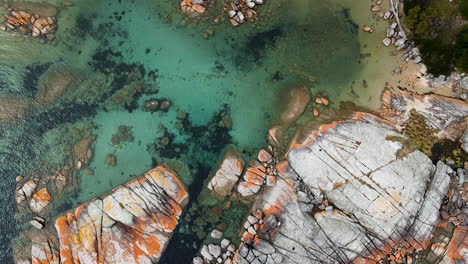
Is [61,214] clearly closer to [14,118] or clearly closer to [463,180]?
[14,118]

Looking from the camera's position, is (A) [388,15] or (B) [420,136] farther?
(A) [388,15]

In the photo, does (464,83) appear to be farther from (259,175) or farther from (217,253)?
(217,253)

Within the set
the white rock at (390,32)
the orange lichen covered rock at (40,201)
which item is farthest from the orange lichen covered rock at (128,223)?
the white rock at (390,32)

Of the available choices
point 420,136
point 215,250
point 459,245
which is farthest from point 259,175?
point 459,245

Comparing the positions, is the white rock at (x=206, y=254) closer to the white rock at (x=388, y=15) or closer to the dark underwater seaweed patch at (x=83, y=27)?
the dark underwater seaweed patch at (x=83, y=27)

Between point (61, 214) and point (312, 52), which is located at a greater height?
point (312, 52)

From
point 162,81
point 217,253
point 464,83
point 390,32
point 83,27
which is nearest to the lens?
point 464,83

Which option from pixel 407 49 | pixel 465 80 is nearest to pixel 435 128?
pixel 465 80
